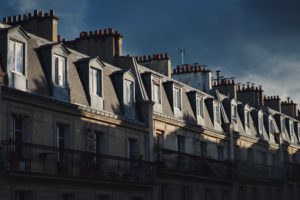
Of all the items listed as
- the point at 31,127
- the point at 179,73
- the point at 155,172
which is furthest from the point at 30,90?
the point at 179,73

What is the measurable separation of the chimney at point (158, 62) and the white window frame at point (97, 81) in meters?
11.6

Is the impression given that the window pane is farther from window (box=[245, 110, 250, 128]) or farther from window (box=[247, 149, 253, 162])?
window (box=[247, 149, 253, 162])

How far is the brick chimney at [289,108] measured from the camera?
2820 inches

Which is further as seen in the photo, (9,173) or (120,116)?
(120,116)

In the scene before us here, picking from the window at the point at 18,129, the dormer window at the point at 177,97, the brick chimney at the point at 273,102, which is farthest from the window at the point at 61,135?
the brick chimney at the point at 273,102

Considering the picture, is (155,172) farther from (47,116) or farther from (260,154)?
(260,154)

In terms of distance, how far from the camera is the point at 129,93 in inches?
1484

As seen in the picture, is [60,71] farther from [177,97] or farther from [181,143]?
[181,143]

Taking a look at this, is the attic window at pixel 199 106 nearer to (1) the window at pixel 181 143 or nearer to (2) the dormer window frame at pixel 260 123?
(1) the window at pixel 181 143

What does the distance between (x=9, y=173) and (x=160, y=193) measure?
13.9 metres

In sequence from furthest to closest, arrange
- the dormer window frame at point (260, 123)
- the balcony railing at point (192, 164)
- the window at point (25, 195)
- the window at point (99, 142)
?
the dormer window frame at point (260, 123) < the balcony railing at point (192, 164) < the window at point (99, 142) < the window at point (25, 195)

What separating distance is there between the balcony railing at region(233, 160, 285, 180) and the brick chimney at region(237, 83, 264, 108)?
279 inches

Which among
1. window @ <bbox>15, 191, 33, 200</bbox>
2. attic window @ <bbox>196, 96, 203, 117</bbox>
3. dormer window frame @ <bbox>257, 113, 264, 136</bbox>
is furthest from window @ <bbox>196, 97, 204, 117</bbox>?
window @ <bbox>15, 191, 33, 200</bbox>

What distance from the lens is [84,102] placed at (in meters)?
33.2
